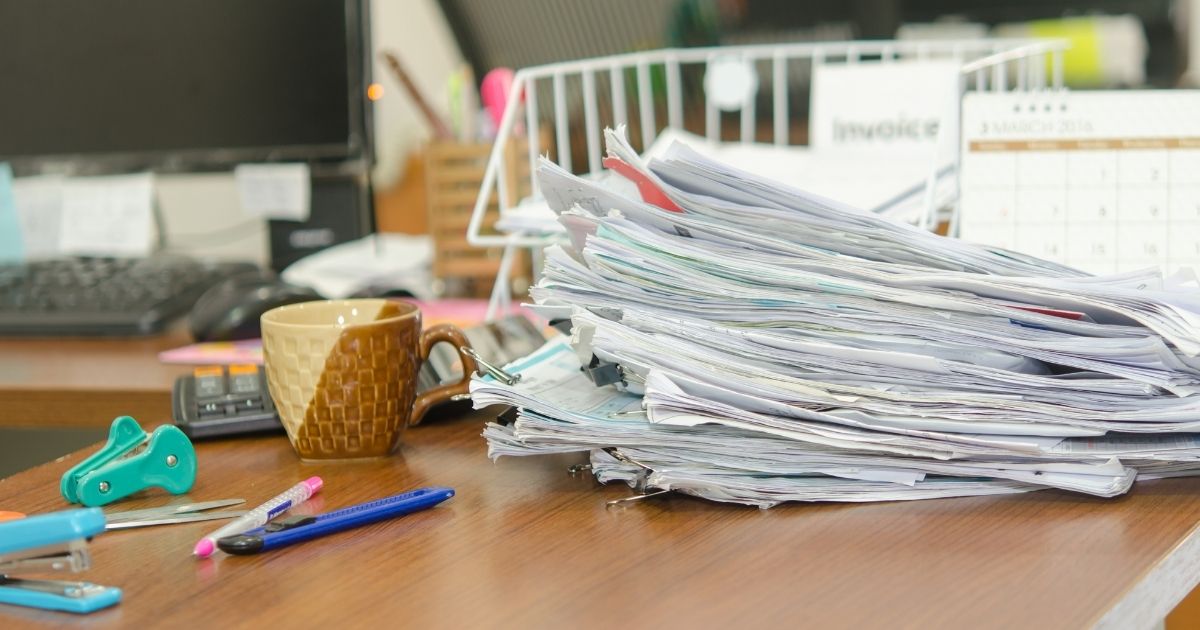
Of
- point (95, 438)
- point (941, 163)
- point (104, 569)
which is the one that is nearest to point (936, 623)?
point (104, 569)

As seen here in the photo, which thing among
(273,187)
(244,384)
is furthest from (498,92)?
(244,384)

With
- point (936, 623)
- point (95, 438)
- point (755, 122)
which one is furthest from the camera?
point (755, 122)

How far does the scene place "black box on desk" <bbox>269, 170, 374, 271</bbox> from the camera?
149 cm

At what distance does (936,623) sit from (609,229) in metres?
0.27

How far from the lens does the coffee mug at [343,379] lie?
2.17ft

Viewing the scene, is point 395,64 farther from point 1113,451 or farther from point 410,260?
point 1113,451

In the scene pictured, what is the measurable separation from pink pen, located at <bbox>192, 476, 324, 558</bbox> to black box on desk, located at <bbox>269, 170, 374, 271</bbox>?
886 millimetres

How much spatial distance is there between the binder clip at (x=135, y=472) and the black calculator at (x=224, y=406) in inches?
3.7

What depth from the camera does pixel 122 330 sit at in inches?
46.4

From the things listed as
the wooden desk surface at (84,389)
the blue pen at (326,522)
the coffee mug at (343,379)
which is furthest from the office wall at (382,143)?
the blue pen at (326,522)

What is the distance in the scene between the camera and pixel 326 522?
563mm

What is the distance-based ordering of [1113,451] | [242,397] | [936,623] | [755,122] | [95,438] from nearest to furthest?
1. [936,623]
2. [1113,451]
3. [242,397]
4. [95,438]
5. [755,122]

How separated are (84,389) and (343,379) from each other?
388 mm

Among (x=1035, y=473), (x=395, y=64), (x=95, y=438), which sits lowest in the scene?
(x=95, y=438)
